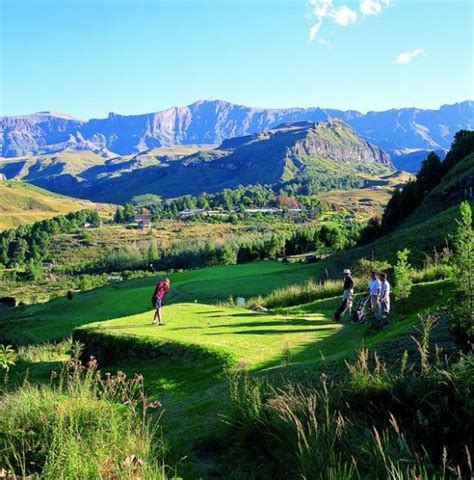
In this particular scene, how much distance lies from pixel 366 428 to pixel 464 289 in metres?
3.06

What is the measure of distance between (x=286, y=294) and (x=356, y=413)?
67.8ft

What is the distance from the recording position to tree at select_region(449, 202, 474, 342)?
751 cm

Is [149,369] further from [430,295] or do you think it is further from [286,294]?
[286,294]

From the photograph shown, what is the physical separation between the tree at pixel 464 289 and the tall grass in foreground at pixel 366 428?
845 millimetres

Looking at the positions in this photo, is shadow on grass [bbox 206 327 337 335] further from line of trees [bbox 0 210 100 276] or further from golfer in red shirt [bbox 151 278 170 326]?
line of trees [bbox 0 210 100 276]

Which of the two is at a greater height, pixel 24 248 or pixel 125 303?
pixel 125 303

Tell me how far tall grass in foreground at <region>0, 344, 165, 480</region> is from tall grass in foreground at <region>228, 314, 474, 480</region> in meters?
1.26

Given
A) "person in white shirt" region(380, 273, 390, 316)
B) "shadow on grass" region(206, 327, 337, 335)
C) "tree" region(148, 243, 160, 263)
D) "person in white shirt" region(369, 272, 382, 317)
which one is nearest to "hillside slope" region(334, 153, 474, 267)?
"person in white shirt" region(369, 272, 382, 317)

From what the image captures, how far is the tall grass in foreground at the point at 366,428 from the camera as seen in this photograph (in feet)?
17.3

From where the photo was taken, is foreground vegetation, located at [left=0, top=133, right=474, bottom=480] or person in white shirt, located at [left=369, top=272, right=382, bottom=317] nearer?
foreground vegetation, located at [left=0, top=133, right=474, bottom=480]

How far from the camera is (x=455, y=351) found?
755 cm

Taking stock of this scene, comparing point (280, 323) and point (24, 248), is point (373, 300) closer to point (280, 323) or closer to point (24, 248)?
point (280, 323)

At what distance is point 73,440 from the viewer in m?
5.72

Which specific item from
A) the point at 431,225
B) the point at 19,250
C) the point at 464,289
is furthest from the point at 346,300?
the point at 19,250
